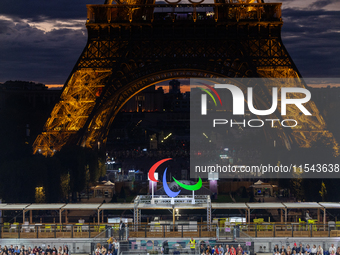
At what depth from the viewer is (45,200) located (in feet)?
99.7

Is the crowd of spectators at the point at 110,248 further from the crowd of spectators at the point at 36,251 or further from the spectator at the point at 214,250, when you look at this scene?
the spectator at the point at 214,250

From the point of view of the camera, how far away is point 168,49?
36188 mm

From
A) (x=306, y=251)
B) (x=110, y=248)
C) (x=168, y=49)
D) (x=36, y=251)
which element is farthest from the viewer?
(x=168, y=49)

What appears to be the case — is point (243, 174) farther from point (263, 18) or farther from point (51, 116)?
point (51, 116)

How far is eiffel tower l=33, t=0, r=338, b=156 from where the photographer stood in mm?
35062

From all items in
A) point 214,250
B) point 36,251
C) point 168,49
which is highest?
point 168,49

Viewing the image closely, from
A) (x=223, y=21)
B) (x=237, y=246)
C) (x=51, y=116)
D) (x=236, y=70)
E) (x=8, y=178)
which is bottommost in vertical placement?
(x=237, y=246)

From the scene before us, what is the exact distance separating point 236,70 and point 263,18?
4349 millimetres

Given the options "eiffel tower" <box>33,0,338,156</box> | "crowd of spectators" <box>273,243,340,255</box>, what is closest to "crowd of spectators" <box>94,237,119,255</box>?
"crowd of spectators" <box>273,243,340,255</box>

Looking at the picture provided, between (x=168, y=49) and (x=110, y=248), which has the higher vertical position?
(x=168, y=49)

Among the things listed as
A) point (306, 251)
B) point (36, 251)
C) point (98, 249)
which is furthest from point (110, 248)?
point (306, 251)

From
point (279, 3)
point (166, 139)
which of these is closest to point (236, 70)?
point (279, 3)

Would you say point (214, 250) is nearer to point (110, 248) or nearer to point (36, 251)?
point (110, 248)

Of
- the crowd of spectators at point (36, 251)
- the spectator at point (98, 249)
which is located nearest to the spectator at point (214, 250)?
the spectator at point (98, 249)
